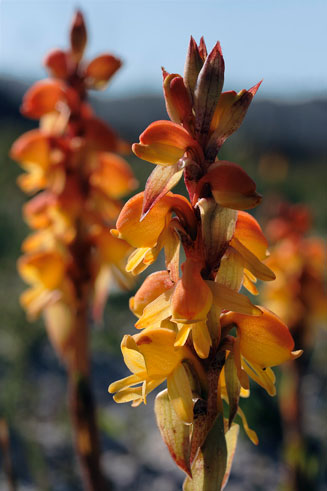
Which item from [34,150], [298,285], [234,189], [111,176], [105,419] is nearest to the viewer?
[234,189]

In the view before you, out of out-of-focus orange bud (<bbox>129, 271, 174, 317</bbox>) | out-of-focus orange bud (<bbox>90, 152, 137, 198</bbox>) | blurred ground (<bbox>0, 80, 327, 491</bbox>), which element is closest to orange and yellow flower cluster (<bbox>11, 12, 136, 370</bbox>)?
out-of-focus orange bud (<bbox>90, 152, 137, 198</bbox>)

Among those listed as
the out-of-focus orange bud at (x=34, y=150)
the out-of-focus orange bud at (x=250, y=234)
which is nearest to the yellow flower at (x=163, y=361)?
the out-of-focus orange bud at (x=250, y=234)

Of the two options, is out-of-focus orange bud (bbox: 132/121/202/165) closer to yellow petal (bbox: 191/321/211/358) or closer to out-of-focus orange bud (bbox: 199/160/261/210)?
out-of-focus orange bud (bbox: 199/160/261/210)

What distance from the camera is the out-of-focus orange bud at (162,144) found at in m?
0.58

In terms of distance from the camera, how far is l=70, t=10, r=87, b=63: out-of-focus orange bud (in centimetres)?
136

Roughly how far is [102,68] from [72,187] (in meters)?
0.30

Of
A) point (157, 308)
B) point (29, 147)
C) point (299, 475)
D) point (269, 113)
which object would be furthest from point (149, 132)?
point (269, 113)

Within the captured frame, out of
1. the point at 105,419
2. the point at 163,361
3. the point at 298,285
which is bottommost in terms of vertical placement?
the point at 105,419

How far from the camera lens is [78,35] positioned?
1.36 m

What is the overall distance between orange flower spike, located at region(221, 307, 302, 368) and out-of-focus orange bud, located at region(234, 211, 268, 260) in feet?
0.23

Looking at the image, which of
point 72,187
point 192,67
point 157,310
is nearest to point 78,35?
point 72,187

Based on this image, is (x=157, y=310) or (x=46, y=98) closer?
(x=157, y=310)

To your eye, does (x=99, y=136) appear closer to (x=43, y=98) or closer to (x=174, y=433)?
(x=43, y=98)

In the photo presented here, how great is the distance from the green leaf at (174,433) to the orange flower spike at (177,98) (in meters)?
0.31
